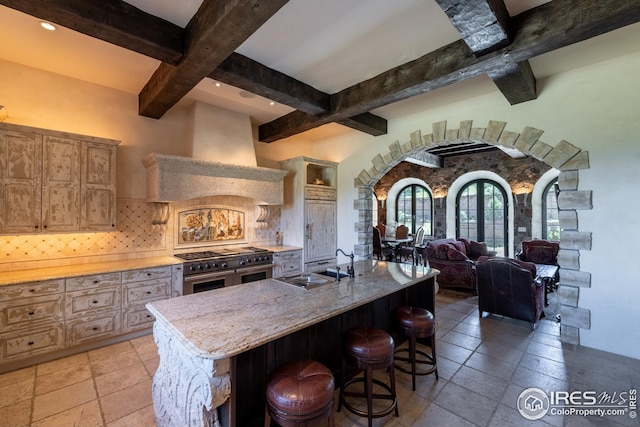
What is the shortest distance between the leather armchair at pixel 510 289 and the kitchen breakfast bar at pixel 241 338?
187 cm

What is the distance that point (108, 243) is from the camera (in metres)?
3.65

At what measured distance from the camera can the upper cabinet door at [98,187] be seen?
3.25 metres

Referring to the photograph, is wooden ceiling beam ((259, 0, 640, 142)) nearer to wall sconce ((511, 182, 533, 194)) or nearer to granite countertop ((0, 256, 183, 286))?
granite countertop ((0, 256, 183, 286))

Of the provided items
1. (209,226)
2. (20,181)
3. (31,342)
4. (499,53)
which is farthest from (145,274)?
(499,53)

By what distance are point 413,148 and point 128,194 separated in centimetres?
443

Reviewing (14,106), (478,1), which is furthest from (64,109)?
(478,1)

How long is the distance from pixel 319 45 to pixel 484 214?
744 centimetres

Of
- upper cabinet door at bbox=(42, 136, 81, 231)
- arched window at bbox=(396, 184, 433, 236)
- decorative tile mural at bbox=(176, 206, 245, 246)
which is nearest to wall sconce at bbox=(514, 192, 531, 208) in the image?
arched window at bbox=(396, 184, 433, 236)

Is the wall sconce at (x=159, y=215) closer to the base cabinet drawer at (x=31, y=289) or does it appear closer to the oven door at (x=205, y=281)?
the oven door at (x=205, y=281)

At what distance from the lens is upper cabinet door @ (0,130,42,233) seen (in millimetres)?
2795

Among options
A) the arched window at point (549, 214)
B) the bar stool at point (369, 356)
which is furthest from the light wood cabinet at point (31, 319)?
the arched window at point (549, 214)

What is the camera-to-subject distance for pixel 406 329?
2.49 meters

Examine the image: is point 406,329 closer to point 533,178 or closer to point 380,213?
point 533,178

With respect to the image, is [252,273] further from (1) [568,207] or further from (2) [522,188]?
(2) [522,188]
